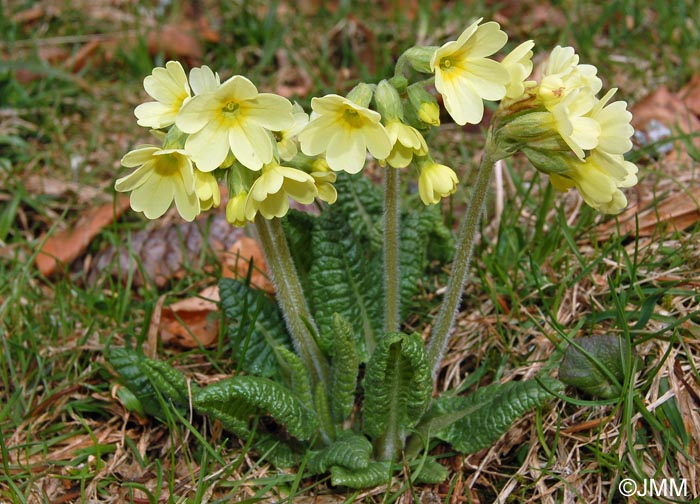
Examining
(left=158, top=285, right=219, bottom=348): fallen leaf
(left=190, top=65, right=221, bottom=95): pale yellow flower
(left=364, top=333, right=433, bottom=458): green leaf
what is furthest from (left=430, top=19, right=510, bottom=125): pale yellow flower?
(left=158, top=285, right=219, bottom=348): fallen leaf

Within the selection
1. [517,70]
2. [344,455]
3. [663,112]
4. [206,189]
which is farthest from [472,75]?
[663,112]

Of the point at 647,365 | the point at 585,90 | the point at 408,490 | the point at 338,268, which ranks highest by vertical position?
the point at 585,90

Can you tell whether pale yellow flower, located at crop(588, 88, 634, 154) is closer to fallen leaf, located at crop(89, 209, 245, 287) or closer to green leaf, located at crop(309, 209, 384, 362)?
green leaf, located at crop(309, 209, 384, 362)

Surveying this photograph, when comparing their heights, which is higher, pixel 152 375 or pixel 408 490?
pixel 152 375

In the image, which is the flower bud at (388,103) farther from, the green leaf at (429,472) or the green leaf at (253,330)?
the green leaf at (429,472)

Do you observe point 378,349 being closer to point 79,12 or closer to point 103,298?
point 103,298

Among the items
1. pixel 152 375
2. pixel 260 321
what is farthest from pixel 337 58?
pixel 152 375
